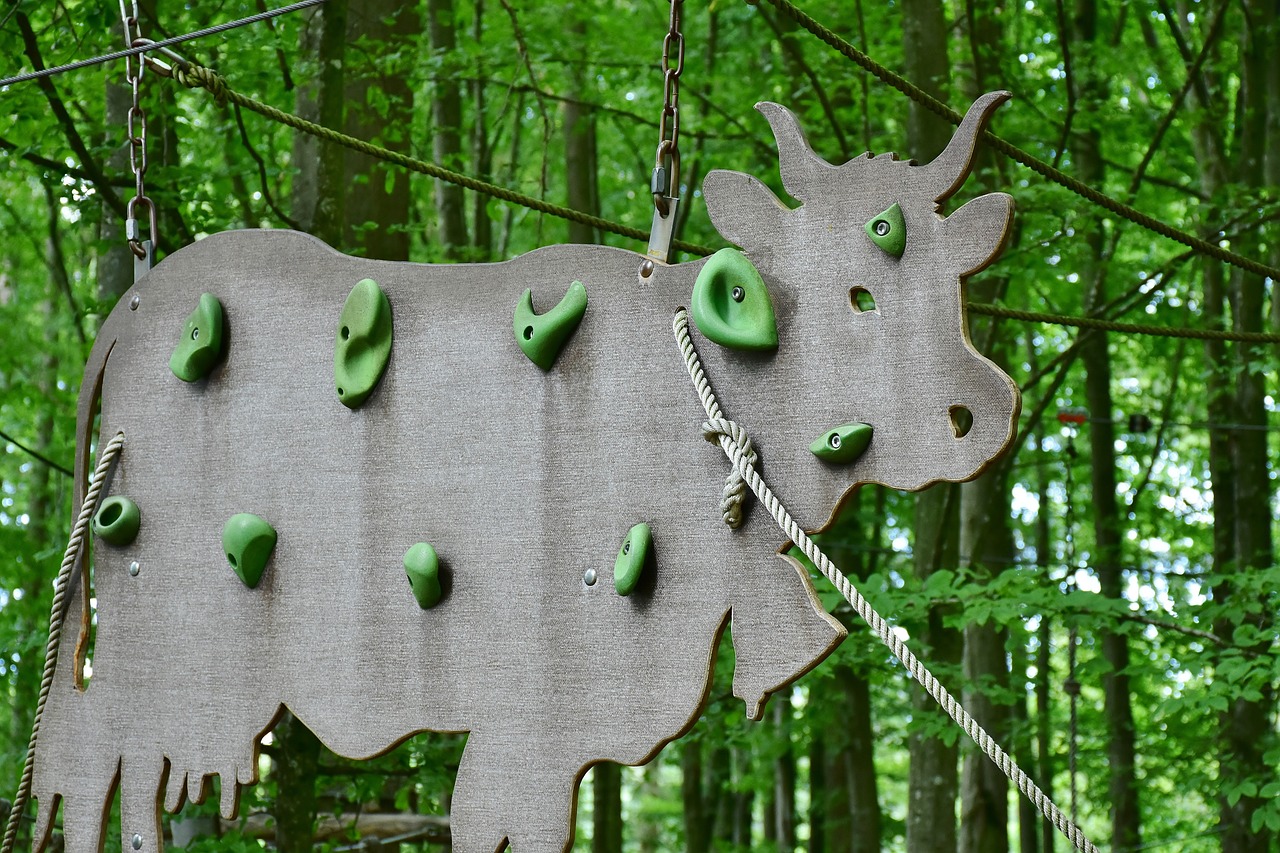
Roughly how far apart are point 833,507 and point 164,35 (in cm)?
274

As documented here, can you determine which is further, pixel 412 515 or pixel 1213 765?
pixel 1213 765

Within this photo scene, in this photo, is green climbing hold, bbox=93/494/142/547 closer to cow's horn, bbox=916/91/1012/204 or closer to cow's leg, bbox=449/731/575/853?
cow's leg, bbox=449/731/575/853

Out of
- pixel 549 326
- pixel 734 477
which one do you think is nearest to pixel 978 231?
pixel 734 477

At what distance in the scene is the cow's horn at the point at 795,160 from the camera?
6.15 ft

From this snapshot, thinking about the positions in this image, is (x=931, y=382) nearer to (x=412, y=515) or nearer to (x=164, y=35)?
(x=412, y=515)

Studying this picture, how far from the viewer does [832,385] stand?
5.95ft

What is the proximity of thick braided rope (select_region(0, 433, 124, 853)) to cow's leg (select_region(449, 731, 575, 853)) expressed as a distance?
0.95 metres

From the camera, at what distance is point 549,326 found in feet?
6.53

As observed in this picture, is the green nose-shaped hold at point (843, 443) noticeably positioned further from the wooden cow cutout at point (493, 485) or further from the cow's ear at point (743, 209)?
the cow's ear at point (743, 209)

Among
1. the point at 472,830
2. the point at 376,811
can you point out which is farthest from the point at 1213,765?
the point at 472,830

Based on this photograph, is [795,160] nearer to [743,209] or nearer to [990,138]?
[743,209]

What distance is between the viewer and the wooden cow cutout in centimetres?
180

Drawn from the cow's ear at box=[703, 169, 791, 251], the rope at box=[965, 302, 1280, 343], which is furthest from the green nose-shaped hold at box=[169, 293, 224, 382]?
the rope at box=[965, 302, 1280, 343]

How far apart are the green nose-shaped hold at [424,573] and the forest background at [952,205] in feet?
4.98
